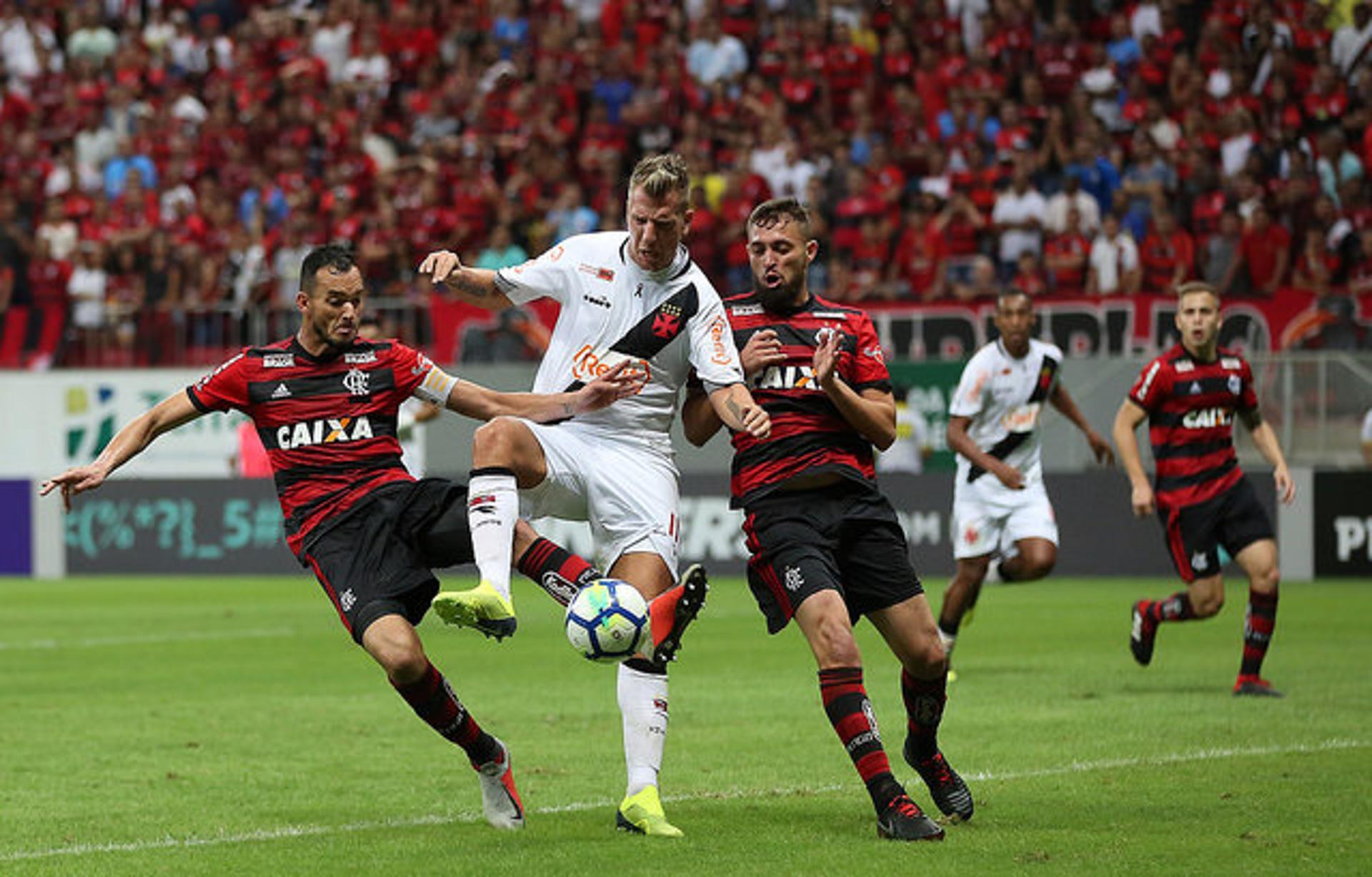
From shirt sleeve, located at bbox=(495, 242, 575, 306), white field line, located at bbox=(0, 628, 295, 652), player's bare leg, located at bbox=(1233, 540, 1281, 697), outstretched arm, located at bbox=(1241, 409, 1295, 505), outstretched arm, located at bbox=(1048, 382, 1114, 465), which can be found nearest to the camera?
shirt sleeve, located at bbox=(495, 242, 575, 306)

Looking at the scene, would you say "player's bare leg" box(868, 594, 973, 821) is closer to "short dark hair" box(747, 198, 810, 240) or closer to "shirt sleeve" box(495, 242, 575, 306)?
"short dark hair" box(747, 198, 810, 240)

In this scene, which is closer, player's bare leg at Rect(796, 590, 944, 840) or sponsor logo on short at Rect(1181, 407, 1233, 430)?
player's bare leg at Rect(796, 590, 944, 840)

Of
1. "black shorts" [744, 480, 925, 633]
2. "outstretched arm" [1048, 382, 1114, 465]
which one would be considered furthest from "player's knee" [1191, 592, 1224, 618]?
"black shorts" [744, 480, 925, 633]

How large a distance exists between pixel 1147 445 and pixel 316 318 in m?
14.9

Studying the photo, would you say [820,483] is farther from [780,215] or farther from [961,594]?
[961,594]

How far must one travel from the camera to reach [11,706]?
12359 mm

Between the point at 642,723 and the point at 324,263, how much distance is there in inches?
85.3

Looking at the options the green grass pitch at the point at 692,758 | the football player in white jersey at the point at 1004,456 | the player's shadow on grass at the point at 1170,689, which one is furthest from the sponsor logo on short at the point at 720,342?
the football player in white jersey at the point at 1004,456

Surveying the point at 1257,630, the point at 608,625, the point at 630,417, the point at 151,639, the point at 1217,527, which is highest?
the point at 630,417

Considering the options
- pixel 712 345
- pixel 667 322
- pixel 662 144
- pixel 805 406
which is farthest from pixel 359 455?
pixel 662 144

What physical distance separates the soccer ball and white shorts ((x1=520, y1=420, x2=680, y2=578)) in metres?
0.59

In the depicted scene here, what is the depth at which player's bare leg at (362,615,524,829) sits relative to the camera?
300 inches

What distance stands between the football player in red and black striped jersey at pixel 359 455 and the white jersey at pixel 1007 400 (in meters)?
5.95

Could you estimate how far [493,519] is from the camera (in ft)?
24.9
